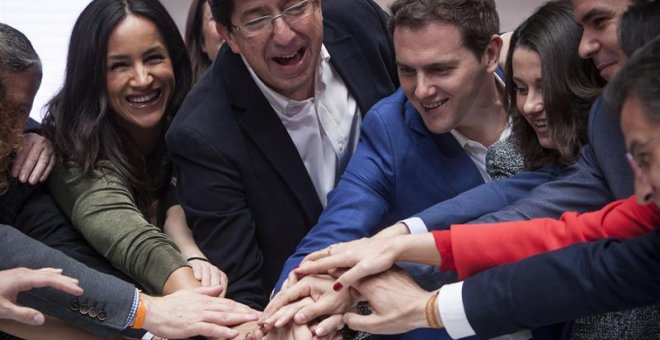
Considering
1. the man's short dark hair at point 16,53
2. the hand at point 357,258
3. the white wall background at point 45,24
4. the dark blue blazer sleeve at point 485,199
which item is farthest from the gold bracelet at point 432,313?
the white wall background at point 45,24

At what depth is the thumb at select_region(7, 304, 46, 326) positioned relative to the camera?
1979mm

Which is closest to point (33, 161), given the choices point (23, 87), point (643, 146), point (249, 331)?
point (23, 87)

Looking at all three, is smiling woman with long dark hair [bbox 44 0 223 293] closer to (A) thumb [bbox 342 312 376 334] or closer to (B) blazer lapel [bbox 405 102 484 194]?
(A) thumb [bbox 342 312 376 334]

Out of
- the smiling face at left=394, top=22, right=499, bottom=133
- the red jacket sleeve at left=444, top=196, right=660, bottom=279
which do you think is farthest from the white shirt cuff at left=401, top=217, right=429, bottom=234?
the smiling face at left=394, top=22, right=499, bottom=133

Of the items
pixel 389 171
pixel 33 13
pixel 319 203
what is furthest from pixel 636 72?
pixel 33 13

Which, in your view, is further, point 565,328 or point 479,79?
point 479,79

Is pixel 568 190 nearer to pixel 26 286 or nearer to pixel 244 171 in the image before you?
pixel 244 171

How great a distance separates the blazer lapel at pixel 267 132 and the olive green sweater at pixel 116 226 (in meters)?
0.30

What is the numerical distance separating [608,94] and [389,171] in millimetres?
712

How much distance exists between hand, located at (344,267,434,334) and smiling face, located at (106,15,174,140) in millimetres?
851

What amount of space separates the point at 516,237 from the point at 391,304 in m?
0.26

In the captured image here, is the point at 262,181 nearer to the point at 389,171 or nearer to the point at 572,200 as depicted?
the point at 389,171

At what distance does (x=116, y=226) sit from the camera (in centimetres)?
230

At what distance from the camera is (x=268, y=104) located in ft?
7.83
